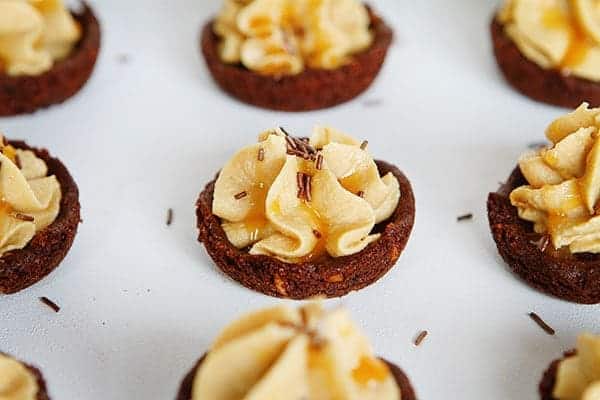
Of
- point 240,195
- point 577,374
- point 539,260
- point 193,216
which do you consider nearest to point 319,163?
point 240,195

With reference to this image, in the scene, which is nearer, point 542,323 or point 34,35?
point 542,323

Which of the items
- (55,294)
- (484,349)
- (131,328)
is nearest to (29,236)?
(55,294)

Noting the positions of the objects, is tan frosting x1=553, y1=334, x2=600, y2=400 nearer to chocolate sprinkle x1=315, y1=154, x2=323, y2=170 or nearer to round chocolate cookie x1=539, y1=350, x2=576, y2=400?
round chocolate cookie x1=539, y1=350, x2=576, y2=400

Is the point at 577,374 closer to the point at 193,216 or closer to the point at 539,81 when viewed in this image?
the point at 193,216

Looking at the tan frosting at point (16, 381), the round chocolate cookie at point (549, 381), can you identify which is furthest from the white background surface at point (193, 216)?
the tan frosting at point (16, 381)

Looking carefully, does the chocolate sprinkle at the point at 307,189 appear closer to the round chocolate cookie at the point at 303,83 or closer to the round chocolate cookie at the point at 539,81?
the round chocolate cookie at the point at 303,83

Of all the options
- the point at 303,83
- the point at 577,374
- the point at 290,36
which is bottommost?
the point at 577,374
